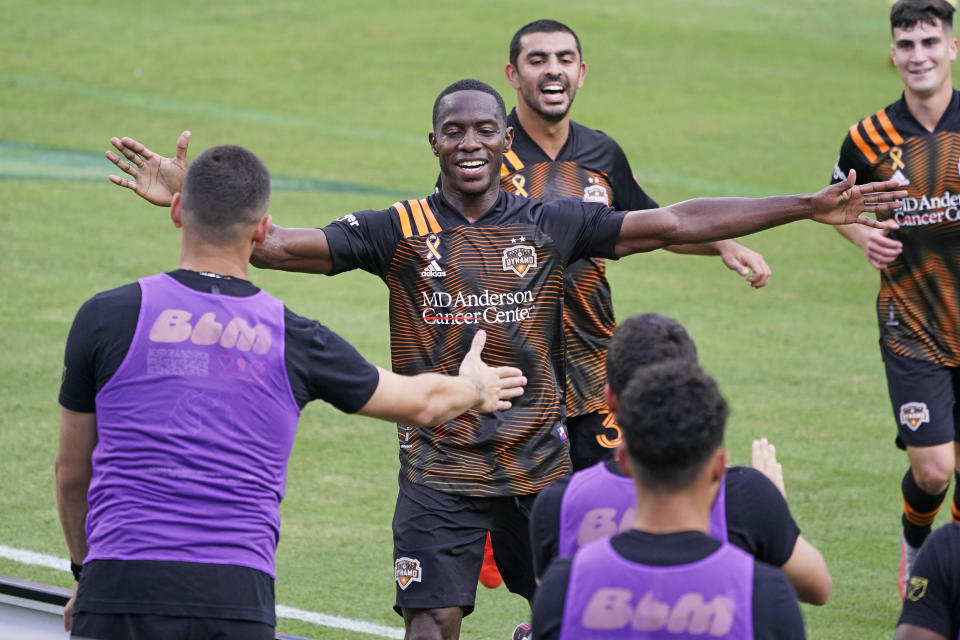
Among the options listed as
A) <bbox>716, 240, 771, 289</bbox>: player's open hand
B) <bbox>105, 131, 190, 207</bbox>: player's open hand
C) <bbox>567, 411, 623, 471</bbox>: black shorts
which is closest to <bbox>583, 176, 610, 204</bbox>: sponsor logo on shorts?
<bbox>716, 240, 771, 289</bbox>: player's open hand

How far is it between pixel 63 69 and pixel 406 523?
64.4 feet

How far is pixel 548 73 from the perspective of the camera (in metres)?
7.23

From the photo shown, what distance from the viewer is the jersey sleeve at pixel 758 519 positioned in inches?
154

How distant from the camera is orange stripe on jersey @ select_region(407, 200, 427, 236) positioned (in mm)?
5918

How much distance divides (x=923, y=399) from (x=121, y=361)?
4.88 metres

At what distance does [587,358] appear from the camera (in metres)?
7.11

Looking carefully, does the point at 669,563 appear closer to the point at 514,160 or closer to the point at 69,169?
the point at 514,160

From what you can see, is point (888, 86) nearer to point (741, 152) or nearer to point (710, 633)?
point (741, 152)

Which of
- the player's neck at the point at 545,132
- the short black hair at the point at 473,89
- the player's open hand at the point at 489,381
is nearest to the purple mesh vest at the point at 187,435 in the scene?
the player's open hand at the point at 489,381

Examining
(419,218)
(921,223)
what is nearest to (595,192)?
(419,218)

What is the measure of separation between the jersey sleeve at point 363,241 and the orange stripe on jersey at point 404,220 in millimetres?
34

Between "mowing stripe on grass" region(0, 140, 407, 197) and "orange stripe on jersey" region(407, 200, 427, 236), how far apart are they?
11.1 meters

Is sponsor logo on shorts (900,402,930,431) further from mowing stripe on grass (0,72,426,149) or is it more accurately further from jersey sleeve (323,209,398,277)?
mowing stripe on grass (0,72,426,149)

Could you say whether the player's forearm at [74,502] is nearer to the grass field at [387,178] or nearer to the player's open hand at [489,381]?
the player's open hand at [489,381]
